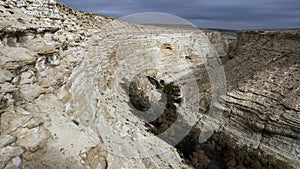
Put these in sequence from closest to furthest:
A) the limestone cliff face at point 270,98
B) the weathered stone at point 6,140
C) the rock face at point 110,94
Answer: the weathered stone at point 6,140
the rock face at point 110,94
the limestone cliff face at point 270,98

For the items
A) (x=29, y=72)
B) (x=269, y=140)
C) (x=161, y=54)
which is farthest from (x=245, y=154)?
(x=161, y=54)

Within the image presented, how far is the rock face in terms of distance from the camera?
120 inches

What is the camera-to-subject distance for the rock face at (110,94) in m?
3.04

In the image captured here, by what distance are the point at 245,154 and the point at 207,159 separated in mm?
922

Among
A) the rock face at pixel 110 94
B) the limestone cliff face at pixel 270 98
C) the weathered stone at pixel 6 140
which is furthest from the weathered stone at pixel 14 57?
the limestone cliff face at pixel 270 98

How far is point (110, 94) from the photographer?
21.2ft

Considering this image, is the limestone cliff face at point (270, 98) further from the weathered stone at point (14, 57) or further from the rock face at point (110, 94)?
the weathered stone at point (14, 57)

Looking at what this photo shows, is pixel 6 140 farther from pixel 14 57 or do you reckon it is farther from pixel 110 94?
pixel 110 94

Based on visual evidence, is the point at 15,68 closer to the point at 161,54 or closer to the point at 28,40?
the point at 28,40

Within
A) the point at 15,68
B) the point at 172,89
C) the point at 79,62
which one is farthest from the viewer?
the point at 172,89

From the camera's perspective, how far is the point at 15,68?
3031 mm

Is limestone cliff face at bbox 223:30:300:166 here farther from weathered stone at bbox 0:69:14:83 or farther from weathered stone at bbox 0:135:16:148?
weathered stone at bbox 0:69:14:83

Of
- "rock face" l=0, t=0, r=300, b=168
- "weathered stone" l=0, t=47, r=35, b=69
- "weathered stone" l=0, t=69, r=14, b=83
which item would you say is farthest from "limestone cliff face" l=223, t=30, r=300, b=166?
"weathered stone" l=0, t=69, r=14, b=83

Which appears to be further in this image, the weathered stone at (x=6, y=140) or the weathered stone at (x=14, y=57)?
the weathered stone at (x=14, y=57)
